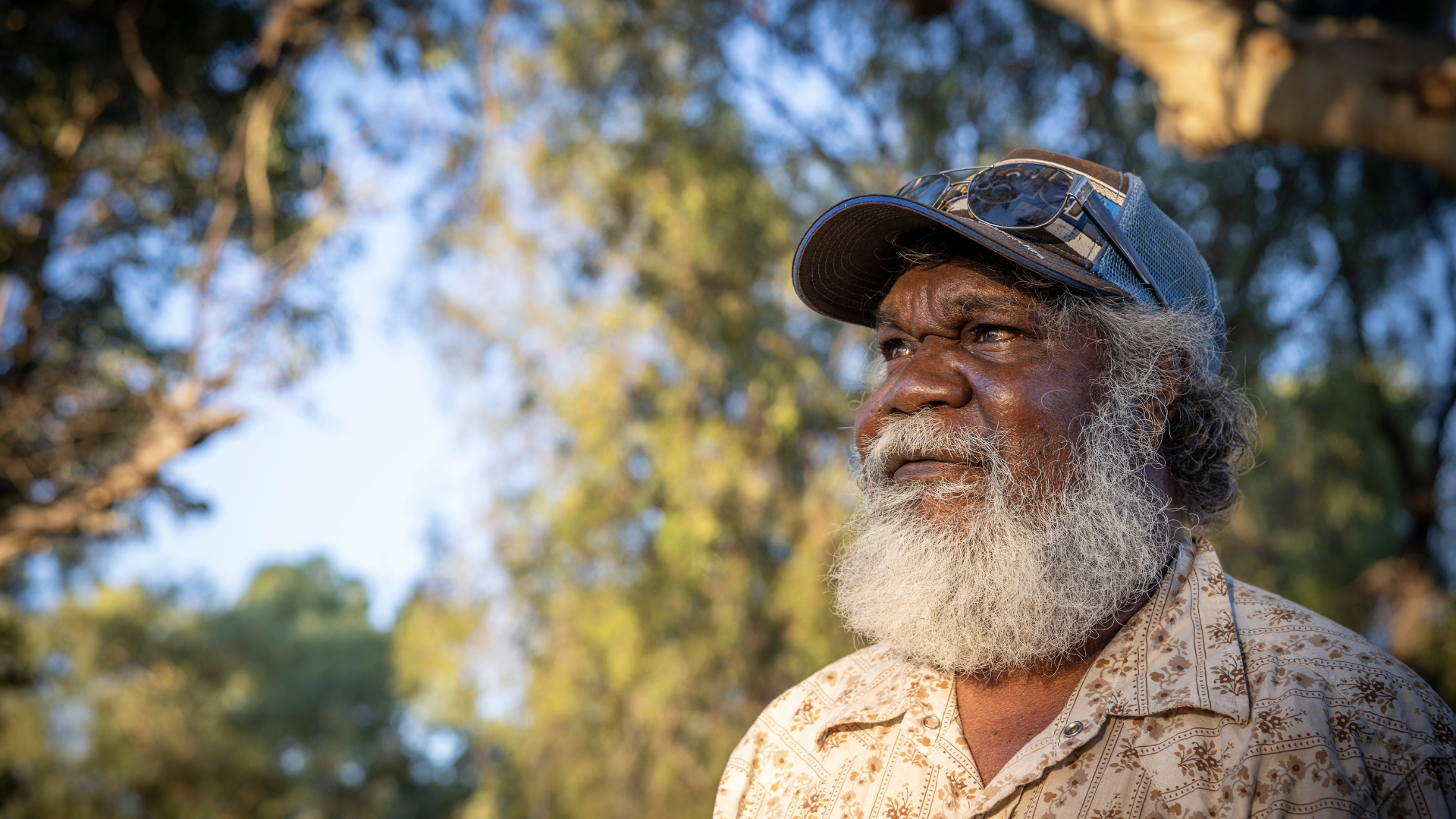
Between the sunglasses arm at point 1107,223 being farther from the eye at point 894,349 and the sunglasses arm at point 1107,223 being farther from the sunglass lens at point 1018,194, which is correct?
the eye at point 894,349

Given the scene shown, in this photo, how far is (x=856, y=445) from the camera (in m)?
1.94

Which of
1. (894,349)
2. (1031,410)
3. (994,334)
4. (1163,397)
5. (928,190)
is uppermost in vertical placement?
(928,190)

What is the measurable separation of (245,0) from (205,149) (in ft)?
3.76

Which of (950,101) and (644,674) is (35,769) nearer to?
(644,674)

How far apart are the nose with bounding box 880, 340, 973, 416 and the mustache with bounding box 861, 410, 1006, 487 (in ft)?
0.08

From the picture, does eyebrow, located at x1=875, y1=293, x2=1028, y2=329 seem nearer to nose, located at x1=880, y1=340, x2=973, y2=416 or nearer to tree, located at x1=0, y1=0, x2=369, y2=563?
nose, located at x1=880, y1=340, x2=973, y2=416

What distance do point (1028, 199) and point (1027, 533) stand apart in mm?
533

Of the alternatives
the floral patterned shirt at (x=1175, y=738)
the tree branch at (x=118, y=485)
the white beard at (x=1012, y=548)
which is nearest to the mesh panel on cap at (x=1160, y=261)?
the white beard at (x=1012, y=548)

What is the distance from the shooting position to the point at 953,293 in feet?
5.80

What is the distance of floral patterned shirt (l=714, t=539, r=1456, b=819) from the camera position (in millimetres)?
1281

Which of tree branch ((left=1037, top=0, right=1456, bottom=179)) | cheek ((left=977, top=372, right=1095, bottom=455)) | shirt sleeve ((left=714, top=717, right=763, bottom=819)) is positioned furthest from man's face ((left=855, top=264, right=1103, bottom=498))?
tree branch ((left=1037, top=0, right=1456, bottom=179))

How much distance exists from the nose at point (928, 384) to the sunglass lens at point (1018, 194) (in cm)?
23

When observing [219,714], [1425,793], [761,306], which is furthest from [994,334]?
[219,714]

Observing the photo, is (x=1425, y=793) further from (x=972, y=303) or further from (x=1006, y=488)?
(x=972, y=303)
